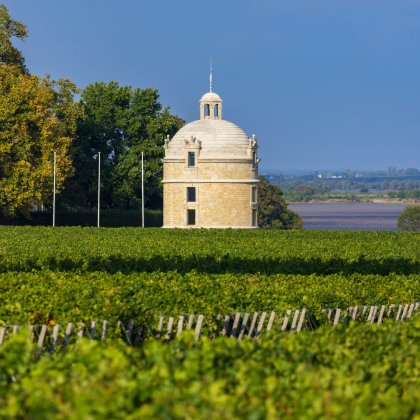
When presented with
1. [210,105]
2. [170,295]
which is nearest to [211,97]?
[210,105]

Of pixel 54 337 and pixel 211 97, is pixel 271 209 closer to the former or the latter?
pixel 211 97

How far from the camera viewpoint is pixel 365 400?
5.68 metres

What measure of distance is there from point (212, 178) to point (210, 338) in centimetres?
3601

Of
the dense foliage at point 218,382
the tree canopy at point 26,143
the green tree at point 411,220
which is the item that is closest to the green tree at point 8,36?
the tree canopy at point 26,143

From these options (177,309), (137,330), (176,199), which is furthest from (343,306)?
(176,199)

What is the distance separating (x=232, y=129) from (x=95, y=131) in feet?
58.2

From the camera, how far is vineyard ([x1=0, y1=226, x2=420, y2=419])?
212 inches

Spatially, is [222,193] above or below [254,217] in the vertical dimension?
above

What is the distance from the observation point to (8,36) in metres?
51.2

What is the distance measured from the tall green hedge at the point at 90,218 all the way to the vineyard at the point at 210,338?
2841 centimetres

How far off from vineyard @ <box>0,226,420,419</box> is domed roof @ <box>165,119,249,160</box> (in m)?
22.0

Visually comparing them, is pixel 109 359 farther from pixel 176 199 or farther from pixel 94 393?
pixel 176 199

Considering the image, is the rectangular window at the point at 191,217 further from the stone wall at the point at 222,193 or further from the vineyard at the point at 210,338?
the vineyard at the point at 210,338

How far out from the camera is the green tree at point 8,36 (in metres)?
50.8
